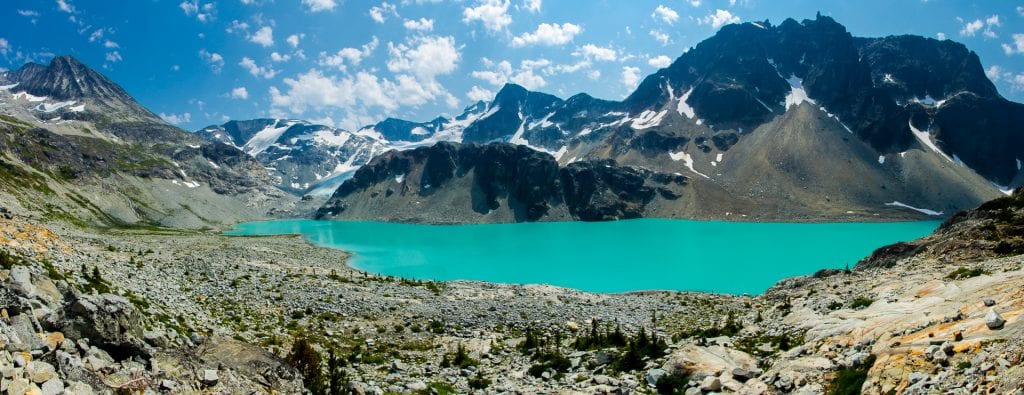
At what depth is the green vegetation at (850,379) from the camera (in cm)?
1190

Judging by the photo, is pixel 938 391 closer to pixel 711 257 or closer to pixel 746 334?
pixel 746 334

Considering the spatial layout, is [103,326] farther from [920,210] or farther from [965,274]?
[920,210]

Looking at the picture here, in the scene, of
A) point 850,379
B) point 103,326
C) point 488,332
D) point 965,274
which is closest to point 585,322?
point 488,332

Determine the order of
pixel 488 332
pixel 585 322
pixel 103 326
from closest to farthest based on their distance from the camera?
1. pixel 103 326
2. pixel 488 332
3. pixel 585 322

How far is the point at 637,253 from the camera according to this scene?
102125 millimetres

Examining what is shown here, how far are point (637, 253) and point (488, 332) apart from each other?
7732 centimetres

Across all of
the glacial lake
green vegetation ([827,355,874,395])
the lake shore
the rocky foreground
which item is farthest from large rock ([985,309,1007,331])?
the glacial lake

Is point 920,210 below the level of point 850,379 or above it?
above

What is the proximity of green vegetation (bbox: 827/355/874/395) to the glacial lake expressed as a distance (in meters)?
49.6

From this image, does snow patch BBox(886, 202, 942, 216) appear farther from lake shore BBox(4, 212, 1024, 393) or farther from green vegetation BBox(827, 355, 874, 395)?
green vegetation BBox(827, 355, 874, 395)

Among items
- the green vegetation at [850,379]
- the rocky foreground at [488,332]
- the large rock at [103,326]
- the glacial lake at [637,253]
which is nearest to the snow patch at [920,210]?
the glacial lake at [637,253]

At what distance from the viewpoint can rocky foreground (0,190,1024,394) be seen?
11.0 m

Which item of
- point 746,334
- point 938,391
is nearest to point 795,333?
point 746,334

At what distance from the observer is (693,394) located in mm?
15031
